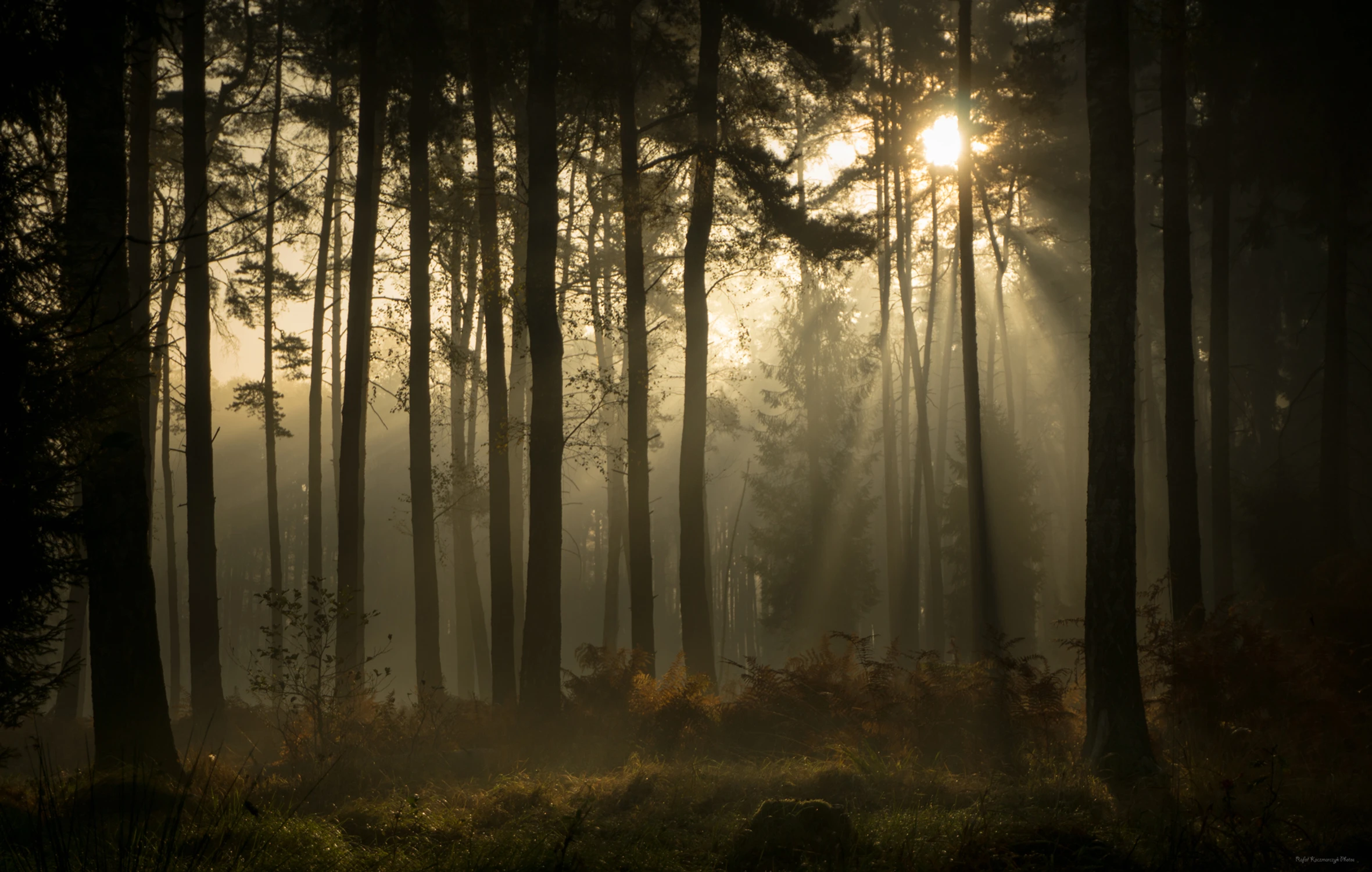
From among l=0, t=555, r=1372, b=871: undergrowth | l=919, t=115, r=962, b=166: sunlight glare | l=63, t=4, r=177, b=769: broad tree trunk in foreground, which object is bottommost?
l=0, t=555, r=1372, b=871: undergrowth

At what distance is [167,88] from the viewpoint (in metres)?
16.7

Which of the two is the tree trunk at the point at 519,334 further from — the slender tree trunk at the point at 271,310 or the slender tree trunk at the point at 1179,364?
the slender tree trunk at the point at 1179,364

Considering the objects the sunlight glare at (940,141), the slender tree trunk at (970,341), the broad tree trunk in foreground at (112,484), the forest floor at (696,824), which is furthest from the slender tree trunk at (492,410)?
the sunlight glare at (940,141)

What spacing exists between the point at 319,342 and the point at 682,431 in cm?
945

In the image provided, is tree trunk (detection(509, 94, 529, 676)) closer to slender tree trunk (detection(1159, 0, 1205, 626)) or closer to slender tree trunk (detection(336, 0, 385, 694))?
slender tree trunk (detection(336, 0, 385, 694))

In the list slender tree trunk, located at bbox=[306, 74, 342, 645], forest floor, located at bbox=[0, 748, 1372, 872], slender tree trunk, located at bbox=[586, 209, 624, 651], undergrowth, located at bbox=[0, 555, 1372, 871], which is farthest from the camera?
slender tree trunk, located at bbox=[586, 209, 624, 651]

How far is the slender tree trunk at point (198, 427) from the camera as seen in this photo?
12.5 meters

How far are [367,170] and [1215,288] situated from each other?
1585 centimetres

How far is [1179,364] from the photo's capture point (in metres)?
11.9

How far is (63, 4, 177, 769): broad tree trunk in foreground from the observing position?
733 cm

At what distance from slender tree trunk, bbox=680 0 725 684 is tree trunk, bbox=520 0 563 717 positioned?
12.0 ft

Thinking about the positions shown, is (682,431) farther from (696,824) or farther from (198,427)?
(696,824)

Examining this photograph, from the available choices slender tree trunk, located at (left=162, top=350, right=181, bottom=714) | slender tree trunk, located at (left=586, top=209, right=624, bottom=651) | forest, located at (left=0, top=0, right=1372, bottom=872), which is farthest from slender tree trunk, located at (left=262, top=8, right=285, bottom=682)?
slender tree trunk, located at (left=586, top=209, right=624, bottom=651)

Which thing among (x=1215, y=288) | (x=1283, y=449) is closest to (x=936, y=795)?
(x=1215, y=288)
